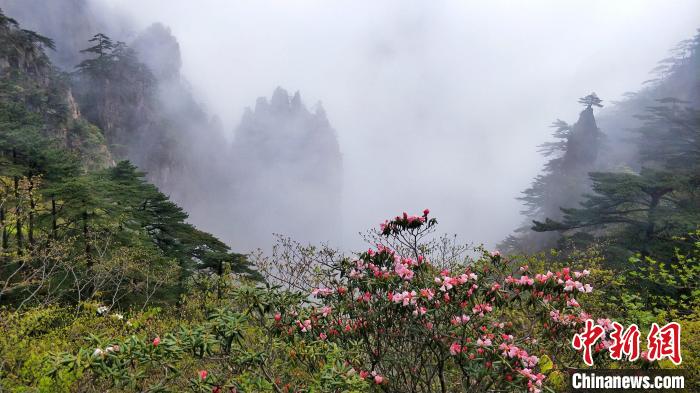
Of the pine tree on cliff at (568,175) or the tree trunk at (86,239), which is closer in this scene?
the tree trunk at (86,239)

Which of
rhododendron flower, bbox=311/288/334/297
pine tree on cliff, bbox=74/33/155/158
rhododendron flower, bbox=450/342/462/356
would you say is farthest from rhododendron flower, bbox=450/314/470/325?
pine tree on cliff, bbox=74/33/155/158

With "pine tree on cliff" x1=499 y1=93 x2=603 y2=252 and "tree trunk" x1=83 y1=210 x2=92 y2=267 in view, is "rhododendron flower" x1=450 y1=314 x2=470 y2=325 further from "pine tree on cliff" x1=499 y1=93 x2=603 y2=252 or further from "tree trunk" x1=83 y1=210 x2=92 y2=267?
"pine tree on cliff" x1=499 y1=93 x2=603 y2=252

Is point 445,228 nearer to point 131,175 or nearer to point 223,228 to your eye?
point 223,228

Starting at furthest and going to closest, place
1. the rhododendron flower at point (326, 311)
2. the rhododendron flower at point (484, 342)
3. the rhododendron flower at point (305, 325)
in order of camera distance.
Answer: the rhododendron flower at point (326, 311)
the rhododendron flower at point (305, 325)
the rhododendron flower at point (484, 342)

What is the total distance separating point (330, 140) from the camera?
340 ft

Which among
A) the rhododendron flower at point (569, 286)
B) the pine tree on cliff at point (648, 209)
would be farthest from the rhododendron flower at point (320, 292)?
the pine tree on cliff at point (648, 209)

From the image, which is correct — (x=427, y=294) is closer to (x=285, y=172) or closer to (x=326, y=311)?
(x=326, y=311)

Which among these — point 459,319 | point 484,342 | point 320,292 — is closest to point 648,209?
point 459,319

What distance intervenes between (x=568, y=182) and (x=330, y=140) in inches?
2901

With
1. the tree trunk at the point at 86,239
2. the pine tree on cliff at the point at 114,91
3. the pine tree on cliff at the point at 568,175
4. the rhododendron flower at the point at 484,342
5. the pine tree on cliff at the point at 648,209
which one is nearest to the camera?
the rhododendron flower at the point at 484,342

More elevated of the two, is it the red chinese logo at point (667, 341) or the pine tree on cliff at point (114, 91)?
the pine tree on cliff at point (114, 91)

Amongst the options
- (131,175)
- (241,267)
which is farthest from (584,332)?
(131,175)

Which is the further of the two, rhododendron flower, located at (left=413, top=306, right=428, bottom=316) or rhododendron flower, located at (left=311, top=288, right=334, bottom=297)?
rhododendron flower, located at (left=311, top=288, right=334, bottom=297)

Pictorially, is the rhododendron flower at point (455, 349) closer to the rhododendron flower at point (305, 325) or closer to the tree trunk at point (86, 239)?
the rhododendron flower at point (305, 325)
